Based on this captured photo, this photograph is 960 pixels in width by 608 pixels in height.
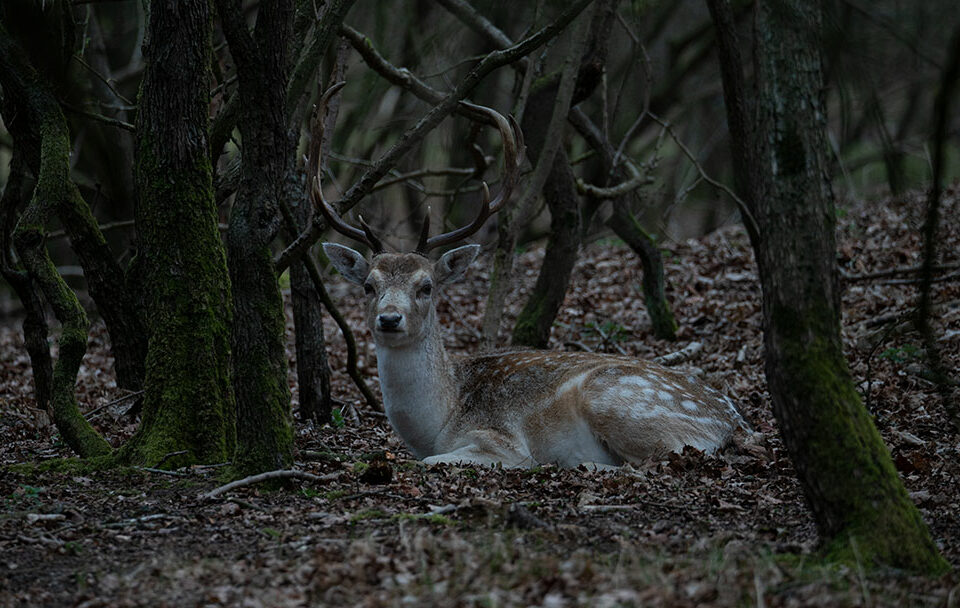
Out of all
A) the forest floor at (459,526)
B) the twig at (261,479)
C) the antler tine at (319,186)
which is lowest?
the forest floor at (459,526)

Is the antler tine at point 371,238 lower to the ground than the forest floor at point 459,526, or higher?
higher

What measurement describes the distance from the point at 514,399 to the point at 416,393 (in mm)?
803

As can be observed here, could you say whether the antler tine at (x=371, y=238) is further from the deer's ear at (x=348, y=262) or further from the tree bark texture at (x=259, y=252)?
the tree bark texture at (x=259, y=252)

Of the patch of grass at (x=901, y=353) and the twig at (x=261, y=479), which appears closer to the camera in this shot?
the twig at (x=261, y=479)

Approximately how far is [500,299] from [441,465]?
3.27 m

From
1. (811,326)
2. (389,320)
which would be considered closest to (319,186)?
(389,320)

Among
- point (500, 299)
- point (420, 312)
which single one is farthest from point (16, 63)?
point (500, 299)

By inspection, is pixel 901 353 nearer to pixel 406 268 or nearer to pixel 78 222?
pixel 406 268

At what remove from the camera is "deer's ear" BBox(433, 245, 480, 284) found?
7.84m

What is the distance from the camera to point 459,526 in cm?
487

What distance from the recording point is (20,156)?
26.4 ft

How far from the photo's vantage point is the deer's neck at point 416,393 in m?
7.59

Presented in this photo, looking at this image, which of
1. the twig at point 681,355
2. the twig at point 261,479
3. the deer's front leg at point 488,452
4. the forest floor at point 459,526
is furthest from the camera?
the twig at point 681,355

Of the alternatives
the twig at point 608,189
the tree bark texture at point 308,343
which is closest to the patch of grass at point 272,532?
the tree bark texture at point 308,343
